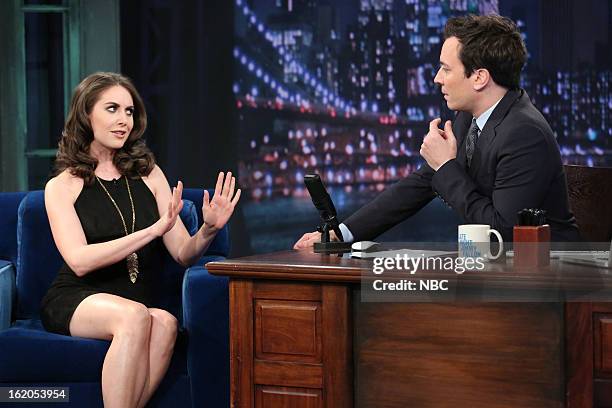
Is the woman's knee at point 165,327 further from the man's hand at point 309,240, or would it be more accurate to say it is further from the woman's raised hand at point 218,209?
the man's hand at point 309,240

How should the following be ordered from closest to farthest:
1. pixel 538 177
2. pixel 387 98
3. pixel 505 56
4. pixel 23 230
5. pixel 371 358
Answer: pixel 371 358 < pixel 538 177 < pixel 505 56 < pixel 23 230 < pixel 387 98

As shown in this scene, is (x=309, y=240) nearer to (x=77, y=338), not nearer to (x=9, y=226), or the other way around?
(x=77, y=338)

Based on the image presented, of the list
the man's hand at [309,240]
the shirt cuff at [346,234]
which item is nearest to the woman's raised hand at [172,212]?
the man's hand at [309,240]

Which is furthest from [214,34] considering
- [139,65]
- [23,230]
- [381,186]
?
[23,230]

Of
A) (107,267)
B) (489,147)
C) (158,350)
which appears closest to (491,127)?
(489,147)

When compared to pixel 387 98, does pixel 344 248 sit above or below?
below

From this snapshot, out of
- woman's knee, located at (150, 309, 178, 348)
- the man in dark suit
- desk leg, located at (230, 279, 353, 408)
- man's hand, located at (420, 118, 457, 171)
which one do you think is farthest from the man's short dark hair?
woman's knee, located at (150, 309, 178, 348)

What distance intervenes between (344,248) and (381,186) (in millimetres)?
2802

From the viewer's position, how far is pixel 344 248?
244 cm

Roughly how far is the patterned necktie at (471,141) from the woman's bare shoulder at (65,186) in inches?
50.3

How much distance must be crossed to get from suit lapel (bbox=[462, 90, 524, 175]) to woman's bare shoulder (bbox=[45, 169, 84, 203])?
1.29 meters

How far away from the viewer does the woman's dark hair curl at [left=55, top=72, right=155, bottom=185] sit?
119 inches

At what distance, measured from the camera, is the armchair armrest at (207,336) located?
2768 mm

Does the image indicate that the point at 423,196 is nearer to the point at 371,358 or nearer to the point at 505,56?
the point at 505,56
